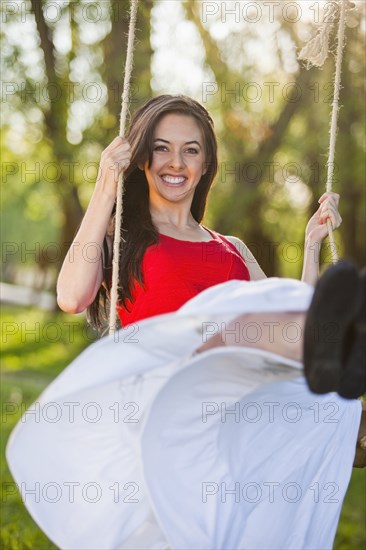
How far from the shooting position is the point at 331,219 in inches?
110

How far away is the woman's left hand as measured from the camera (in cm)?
280

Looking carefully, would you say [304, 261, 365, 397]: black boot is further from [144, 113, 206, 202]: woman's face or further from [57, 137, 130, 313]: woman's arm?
[144, 113, 206, 202]: woman's face

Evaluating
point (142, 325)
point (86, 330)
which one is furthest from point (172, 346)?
point (86, 330)

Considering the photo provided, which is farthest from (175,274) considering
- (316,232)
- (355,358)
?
(355,358)

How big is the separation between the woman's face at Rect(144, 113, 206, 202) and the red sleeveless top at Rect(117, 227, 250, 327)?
16 cm

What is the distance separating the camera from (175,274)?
266 cm

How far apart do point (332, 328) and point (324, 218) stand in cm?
95

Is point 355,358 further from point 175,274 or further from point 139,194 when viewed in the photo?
point 139,194

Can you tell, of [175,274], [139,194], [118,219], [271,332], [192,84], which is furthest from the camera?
[192,84]

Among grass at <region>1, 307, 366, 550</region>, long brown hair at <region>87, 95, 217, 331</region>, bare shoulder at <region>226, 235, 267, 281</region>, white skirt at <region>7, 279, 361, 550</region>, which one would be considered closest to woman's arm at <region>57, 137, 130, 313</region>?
long brown hair at <region>87, 95, 217, 331</region>

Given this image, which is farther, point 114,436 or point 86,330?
point 86,330

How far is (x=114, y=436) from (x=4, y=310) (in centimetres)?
1706

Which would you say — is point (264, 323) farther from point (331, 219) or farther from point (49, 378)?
point (49, 378)

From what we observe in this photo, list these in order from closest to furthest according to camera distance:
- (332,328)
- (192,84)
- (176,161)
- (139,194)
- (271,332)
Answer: (332,328), (271,332), (176,161), (139,194), (192,84)
